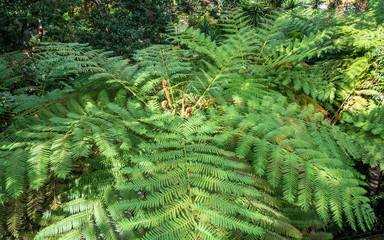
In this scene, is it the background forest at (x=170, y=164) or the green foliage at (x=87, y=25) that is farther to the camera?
the green foliage at (x=87, y=25)

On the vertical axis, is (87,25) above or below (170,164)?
above

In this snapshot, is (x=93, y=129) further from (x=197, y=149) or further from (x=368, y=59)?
(x=368, y=59)

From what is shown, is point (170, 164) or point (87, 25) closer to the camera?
point (170, 164)

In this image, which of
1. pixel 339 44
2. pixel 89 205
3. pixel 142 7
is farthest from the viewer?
pixel 142 7

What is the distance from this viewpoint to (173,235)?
75 cm

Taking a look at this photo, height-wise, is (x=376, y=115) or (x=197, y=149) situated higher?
(x=197, y=149)

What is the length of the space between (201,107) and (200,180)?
35.8 inches

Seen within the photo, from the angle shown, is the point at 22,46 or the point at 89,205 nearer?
the point at 89,205

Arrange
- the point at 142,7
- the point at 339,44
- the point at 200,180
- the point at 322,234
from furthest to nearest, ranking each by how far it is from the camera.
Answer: the point at 142,7 → the point at 339,44 → the point at 322,234 → the point at 200,180

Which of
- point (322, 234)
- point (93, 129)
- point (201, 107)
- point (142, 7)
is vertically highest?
point (142, 7)

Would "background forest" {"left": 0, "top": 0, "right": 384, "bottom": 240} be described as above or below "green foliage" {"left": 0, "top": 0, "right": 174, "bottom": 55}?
below

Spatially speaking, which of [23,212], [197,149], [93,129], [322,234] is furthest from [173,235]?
[322,234]

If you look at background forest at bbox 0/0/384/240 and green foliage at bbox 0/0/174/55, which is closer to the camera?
background forest at bbox 0/0/384/240

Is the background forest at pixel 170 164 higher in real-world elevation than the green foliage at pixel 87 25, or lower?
lower
